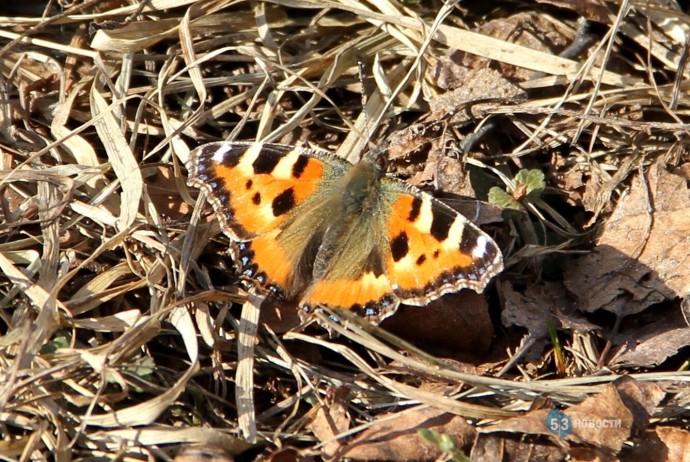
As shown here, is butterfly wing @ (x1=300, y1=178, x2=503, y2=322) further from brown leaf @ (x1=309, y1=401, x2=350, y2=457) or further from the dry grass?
brown leaf @ (x1=309, y1=401, x2=350, y2=457)

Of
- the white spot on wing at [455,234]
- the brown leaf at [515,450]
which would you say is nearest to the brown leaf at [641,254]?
the white spot on wing at [455,234]

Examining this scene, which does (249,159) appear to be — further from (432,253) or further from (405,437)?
(405,437)

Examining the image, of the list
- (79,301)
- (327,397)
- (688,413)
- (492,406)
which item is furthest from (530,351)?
(79,301)

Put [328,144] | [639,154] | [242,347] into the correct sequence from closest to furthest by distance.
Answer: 1. [242,347]
2. [639,154]
3. [328,144]

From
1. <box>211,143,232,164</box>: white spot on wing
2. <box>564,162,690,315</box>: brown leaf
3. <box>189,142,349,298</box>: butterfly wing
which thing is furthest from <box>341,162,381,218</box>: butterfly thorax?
<box>564,162,690,315</box>: brown leaf

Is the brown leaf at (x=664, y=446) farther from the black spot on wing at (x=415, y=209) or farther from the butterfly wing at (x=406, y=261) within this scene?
Answer: the black spot on wing at (x=415, y=209)

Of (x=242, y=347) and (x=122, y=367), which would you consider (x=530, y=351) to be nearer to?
(x=242, y=347)
